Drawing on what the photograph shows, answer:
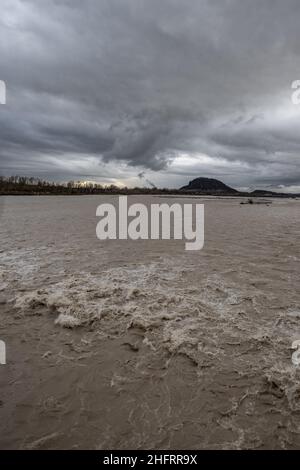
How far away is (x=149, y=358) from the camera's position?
16.5ft

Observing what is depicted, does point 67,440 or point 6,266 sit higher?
point 6,266

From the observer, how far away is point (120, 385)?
4.37m

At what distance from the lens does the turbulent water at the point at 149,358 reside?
3.55 metres

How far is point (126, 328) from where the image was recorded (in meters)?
6.08

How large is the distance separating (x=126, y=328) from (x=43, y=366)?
1.87 m

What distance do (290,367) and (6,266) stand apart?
986 centimetres

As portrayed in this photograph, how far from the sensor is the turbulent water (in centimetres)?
355

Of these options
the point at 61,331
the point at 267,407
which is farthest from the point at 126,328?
the point at 267,407

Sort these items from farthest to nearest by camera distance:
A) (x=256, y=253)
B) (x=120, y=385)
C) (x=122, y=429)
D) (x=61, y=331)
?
(x=256, y=253) < (x=61, y=331) < (x=120, y=385) < (x=122, y=429)
